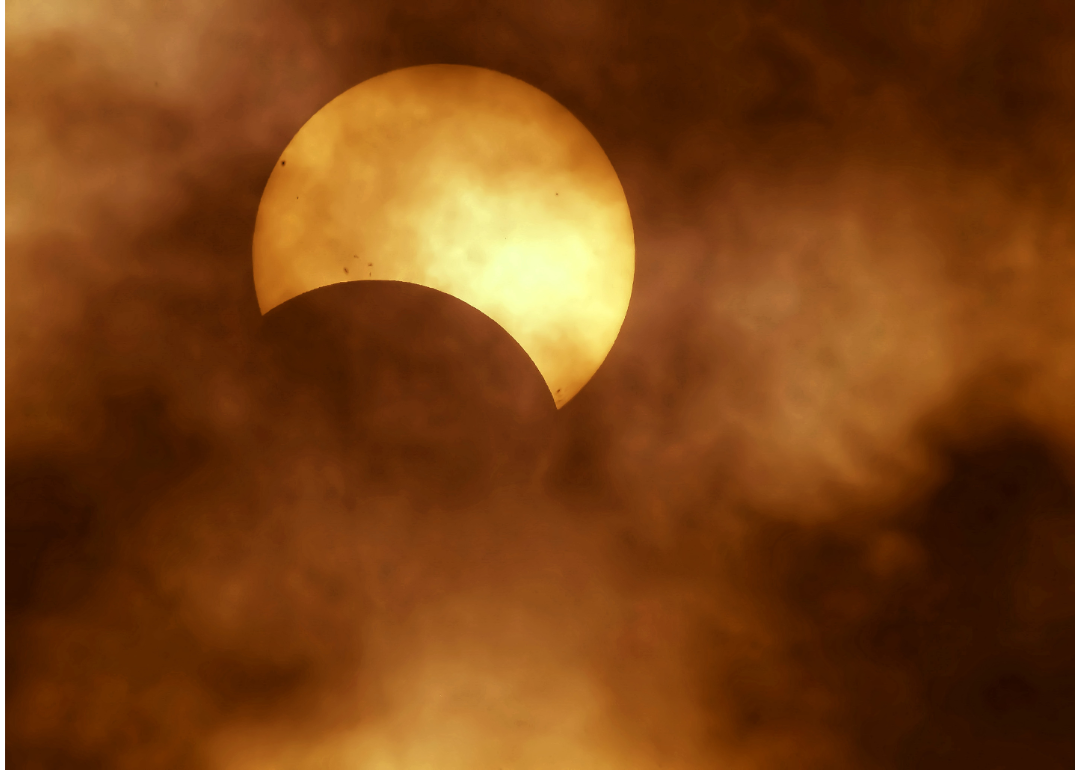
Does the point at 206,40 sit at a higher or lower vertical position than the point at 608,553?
higher

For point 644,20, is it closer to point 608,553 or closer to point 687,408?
point 687,408

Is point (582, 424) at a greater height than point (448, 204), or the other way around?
point (448, 204)

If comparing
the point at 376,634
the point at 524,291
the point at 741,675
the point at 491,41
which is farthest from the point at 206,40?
the point at 741,675
